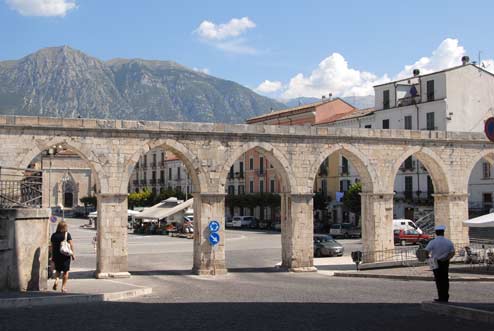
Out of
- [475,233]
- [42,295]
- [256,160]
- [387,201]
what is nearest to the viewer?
[42,295]

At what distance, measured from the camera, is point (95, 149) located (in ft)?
69.9

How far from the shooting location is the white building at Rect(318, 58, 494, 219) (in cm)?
4578

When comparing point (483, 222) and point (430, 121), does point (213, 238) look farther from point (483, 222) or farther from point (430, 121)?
point (430, 121)

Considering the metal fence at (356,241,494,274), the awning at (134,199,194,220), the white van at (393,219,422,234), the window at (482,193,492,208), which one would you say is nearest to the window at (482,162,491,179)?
the window at (482,193,492,208)

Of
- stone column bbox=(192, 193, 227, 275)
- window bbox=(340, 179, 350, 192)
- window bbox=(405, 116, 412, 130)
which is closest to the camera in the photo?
Result: stone column bbox=(192, 193, 227, 275)

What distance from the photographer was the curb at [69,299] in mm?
12258

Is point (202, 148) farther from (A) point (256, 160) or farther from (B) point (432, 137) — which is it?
(A) point (256, 160)

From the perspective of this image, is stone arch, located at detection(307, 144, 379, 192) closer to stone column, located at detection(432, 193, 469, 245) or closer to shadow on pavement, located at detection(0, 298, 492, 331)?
stone column, located at detection(432, 193, 469, 245)

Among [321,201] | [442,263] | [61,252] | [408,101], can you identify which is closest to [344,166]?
[321,201]

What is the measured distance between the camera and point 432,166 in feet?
87.9

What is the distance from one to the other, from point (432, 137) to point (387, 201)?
351cm

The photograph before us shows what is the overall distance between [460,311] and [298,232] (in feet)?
44.8

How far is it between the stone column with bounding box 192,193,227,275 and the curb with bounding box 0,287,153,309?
692 centimetres

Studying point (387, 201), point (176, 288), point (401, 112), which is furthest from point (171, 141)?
point (401, 112)
